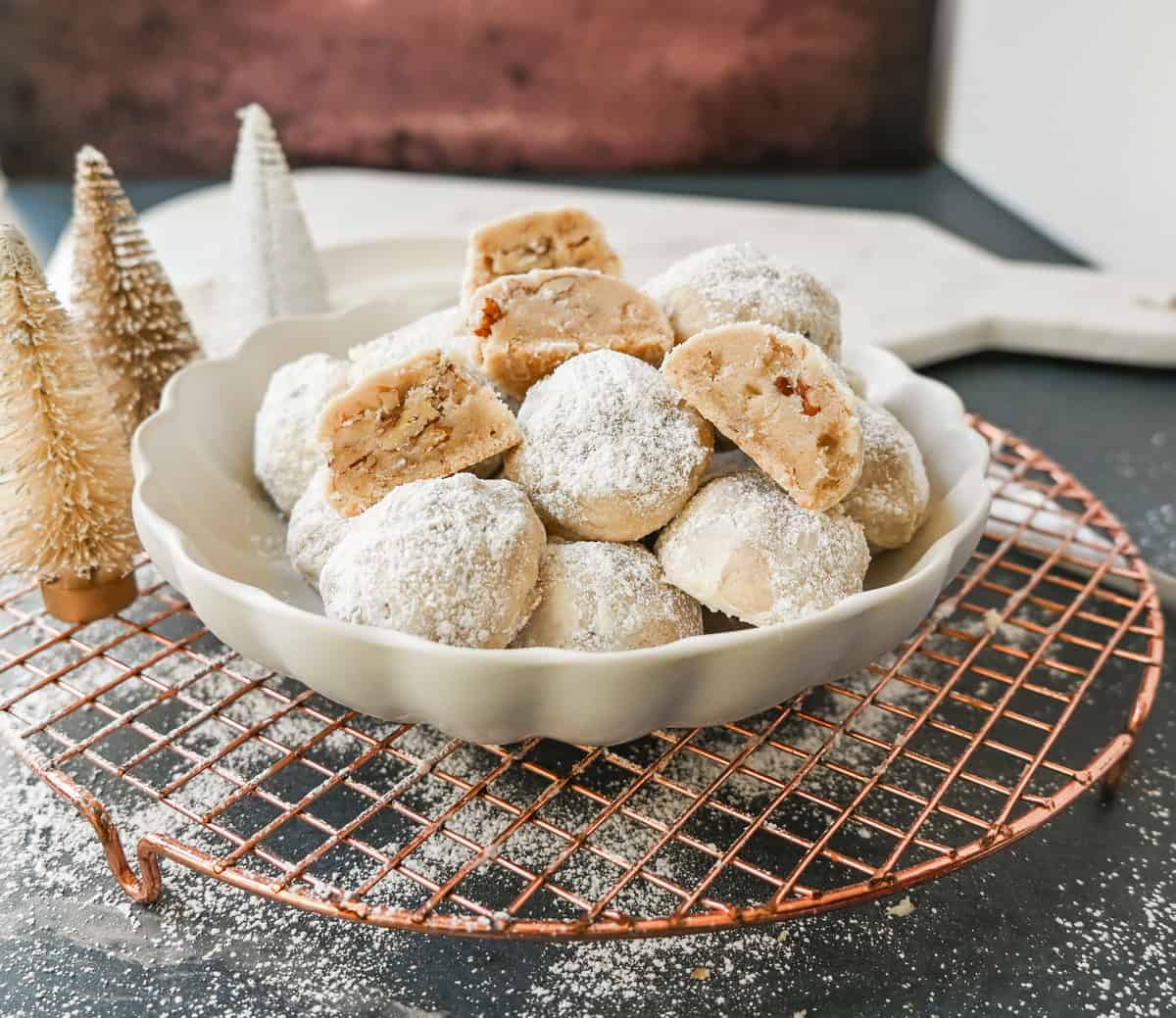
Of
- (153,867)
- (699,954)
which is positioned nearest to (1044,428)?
(699,954)

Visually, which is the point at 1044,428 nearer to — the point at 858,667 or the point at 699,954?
the point at 858,667

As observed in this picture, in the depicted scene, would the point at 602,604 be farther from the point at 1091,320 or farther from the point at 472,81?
the point at 472,81

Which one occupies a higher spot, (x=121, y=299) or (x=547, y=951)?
(x=121, y=299)

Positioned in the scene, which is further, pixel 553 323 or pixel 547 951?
pixel 553 323

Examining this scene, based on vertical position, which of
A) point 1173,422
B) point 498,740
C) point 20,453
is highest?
point 20,453

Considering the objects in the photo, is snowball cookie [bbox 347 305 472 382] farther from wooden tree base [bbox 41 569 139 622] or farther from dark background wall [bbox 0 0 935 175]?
dark background wall [bbox 0 0 935 175]

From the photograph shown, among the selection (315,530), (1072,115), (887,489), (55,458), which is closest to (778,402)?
(887,489)

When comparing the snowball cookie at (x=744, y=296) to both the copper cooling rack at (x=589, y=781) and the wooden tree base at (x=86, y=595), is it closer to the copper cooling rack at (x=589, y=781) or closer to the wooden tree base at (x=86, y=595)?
the copper cooling rack at (x=589, y=781)

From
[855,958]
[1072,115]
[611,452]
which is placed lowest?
[855,958]
